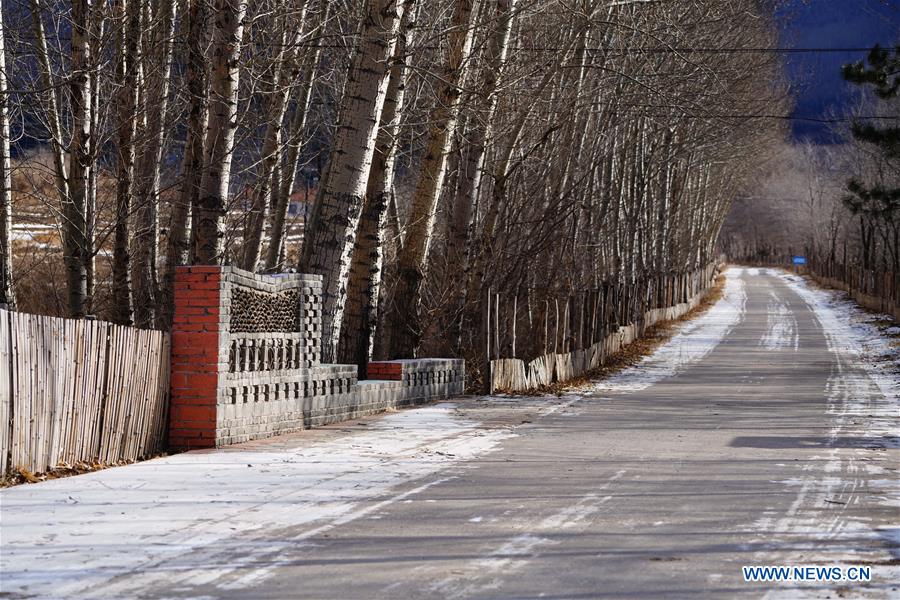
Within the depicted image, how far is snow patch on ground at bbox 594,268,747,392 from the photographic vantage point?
23484 millimetres

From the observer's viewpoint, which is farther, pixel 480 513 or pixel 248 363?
pixel 248 363

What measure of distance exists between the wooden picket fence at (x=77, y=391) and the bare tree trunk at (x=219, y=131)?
2.82 metres

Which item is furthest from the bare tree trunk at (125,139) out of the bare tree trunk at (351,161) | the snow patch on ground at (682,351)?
the snow patch on ground at (682,351)

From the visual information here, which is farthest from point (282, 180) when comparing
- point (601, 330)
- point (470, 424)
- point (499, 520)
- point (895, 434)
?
point (499, 520)

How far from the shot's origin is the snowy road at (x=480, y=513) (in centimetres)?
634

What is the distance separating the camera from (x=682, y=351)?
110 ft

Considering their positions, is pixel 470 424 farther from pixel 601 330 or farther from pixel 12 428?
pixel 601 330

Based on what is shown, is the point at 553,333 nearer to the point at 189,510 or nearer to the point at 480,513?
the point at 480,513

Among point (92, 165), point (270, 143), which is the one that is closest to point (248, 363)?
point (92, 165)

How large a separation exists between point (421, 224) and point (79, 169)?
5.21 meters

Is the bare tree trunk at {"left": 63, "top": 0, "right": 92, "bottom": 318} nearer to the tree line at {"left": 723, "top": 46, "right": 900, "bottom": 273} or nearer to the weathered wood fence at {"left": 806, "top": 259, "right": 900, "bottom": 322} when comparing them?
the tree line at {"left": 723, "top": 46, "right": 900, "bottom": 273}

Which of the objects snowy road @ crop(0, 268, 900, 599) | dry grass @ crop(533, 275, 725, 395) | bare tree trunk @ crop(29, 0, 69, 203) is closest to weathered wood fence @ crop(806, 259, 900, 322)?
dry grass @ crop(533, 275, 725, 395)

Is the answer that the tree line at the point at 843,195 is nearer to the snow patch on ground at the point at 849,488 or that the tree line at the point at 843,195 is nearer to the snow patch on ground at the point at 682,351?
the snow patch on ground at the point at 682,351

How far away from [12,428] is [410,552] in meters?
3.78
